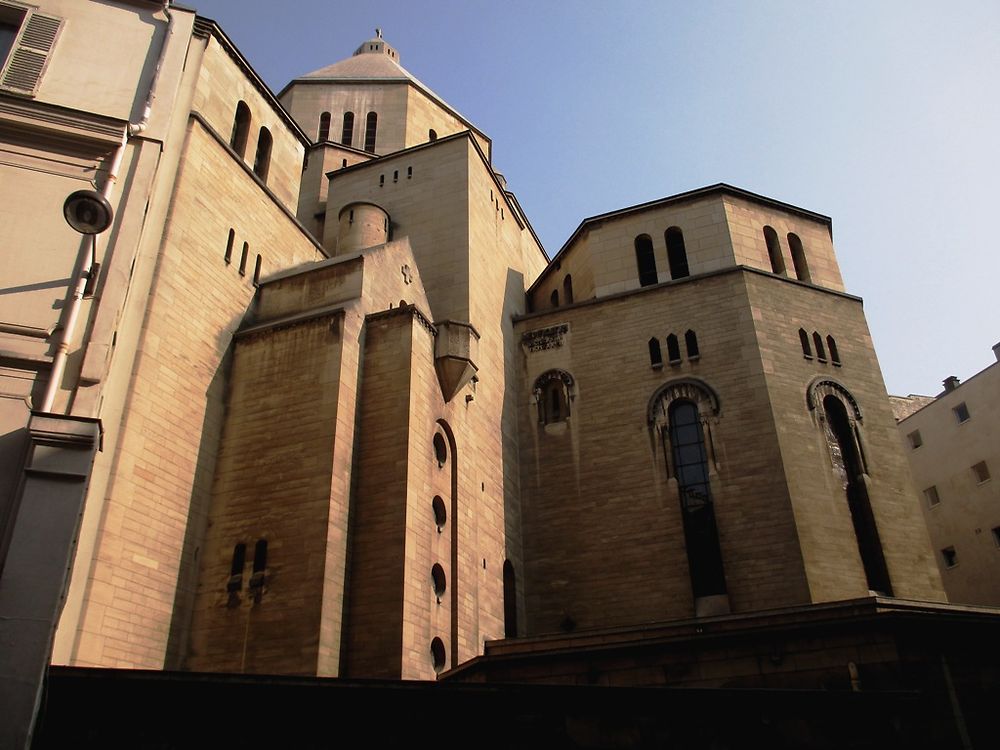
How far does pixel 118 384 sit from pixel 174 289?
271 cm

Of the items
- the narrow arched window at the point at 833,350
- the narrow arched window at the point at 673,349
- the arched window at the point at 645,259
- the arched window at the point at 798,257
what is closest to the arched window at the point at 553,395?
the narrow arched window at the point at 673,349

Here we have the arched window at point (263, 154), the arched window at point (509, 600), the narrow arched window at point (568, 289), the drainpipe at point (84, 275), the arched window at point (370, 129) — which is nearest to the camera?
the drainpipe at point (84, 275)

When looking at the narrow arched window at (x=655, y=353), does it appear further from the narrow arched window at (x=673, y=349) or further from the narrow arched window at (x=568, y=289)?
the narrow arched window at (x=568, y=289)

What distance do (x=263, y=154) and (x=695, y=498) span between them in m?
14.4

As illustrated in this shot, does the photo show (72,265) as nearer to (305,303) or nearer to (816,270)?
(305,303)

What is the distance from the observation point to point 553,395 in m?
24.8

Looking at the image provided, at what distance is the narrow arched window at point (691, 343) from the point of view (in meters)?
23.6

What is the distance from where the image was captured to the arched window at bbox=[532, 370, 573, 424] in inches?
957

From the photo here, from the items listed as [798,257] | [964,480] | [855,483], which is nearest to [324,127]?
[798,257]

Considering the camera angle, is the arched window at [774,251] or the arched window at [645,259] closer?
the arched window at [774,251]

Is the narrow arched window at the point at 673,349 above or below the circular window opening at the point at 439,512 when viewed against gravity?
above

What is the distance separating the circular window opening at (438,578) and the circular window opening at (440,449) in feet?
7.54

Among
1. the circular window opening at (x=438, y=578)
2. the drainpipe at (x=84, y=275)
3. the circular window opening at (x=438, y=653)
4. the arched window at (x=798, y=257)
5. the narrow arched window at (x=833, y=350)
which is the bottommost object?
the circular window opening at (x=438, y=653)

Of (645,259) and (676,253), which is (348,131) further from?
(676,253)
